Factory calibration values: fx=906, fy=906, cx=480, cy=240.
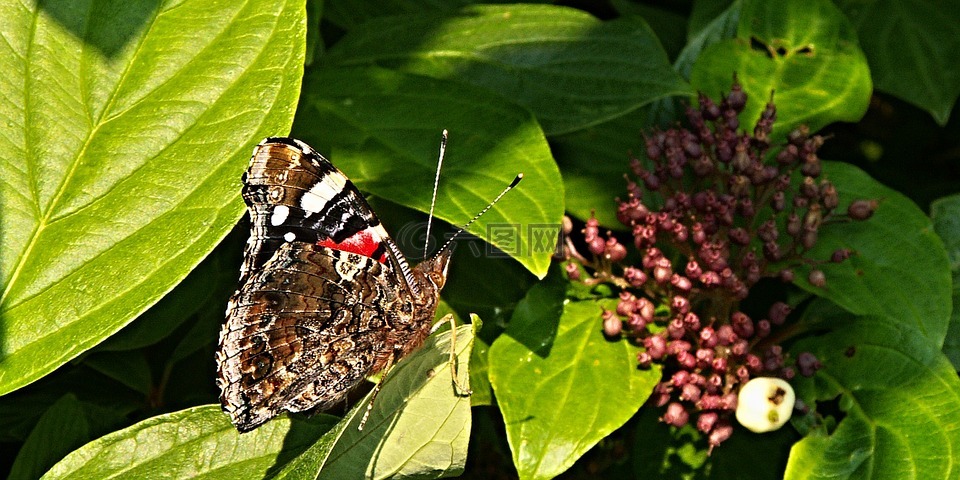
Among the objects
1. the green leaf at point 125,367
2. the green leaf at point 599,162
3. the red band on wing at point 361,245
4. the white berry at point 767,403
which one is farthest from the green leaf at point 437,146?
the green leaf at point 125,367

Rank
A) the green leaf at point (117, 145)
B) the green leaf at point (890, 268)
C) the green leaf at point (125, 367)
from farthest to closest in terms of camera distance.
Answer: the green leaf at point (125, 367), the green leaf at point (890, 268), the green leaf at point (117, 145)

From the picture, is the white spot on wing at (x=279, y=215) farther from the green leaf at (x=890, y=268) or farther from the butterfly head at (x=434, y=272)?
the green leaf at (x=890, y=268)

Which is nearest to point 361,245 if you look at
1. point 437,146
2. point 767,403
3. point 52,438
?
point 437,146

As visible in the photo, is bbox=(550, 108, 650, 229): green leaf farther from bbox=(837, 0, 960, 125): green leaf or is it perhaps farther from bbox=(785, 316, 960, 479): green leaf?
bbox=(837, 0, 960, 125): green leaf

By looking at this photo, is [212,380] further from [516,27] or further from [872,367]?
[872,367]

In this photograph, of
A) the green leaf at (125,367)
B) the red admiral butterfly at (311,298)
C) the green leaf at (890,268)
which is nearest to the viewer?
the red admiral butterfly at (311,298)

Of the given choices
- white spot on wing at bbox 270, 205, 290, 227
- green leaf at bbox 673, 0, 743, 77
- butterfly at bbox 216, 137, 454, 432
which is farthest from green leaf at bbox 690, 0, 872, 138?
white spot on wing at bbox 270, 205, 290, 227
